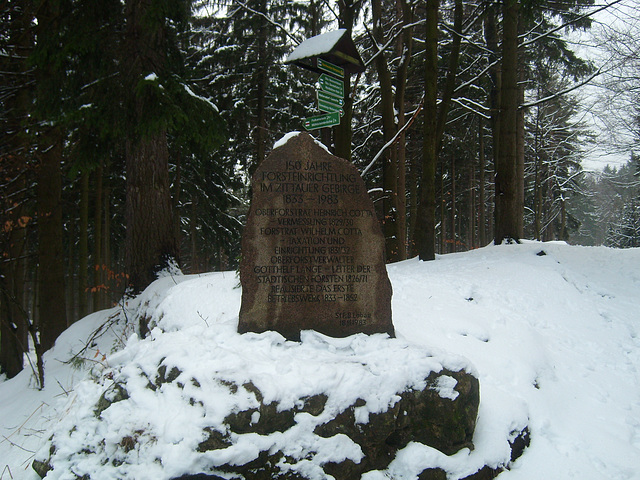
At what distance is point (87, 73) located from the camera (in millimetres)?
7688

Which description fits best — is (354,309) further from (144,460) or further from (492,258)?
(492,258)

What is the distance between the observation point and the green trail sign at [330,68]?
5469 millimetres

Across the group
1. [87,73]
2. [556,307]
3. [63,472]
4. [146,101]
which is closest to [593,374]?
[556,307]

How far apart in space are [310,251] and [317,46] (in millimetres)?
3046

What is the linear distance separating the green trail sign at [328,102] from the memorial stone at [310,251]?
1.23 m

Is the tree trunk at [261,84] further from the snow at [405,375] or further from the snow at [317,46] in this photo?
the snow at [317,46]

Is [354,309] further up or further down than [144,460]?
further up

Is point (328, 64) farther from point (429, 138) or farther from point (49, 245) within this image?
point (49, 245)

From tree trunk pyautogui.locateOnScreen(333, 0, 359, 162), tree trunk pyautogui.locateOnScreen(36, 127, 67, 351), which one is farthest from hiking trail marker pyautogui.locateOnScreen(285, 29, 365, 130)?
tree trunk pyautogui.locateOnScreen(36, 127, 67, 351)

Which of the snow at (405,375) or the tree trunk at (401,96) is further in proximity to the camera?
the tree trunk at (401,96)

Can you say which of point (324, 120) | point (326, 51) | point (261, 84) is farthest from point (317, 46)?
point (261, 84)

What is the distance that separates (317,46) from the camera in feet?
18.1

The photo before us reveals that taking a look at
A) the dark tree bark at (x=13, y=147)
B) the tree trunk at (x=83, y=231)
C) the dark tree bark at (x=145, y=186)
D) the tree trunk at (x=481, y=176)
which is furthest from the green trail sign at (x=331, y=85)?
the tree trunk at (x=481, y=176)

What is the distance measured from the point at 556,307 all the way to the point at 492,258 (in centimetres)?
195
